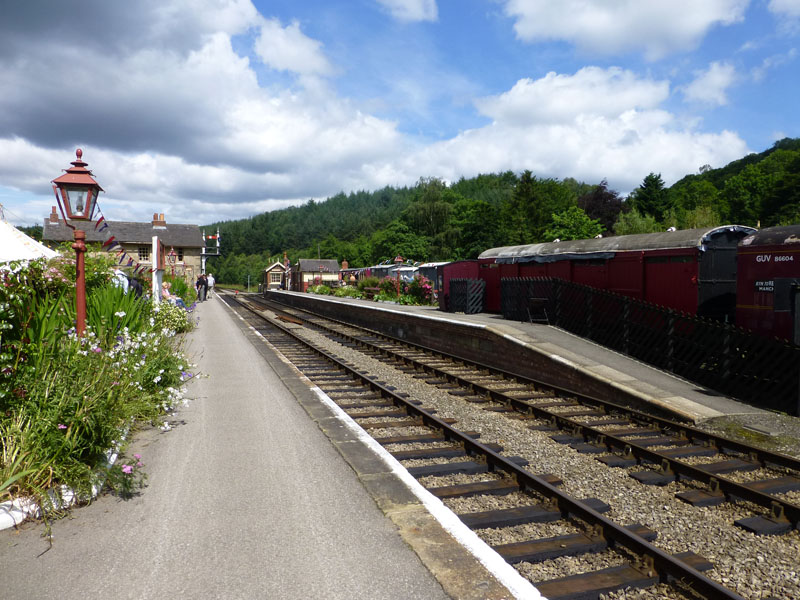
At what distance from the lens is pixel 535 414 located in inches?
327

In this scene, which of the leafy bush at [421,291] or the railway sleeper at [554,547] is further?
the leafy bush at [421,291]

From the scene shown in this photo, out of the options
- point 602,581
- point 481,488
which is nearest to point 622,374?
point 481,488

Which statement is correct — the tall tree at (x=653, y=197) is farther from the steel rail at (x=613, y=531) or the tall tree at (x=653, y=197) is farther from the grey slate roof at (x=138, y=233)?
the steel rail at (x=613, y=531)

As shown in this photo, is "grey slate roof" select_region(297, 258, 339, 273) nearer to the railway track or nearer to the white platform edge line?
the railway track

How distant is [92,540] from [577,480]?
4.48 m

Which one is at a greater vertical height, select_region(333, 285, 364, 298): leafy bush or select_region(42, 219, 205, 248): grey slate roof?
select_region(42, 219, 205, 248): grey slate roof

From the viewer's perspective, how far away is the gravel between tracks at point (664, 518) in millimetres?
3818

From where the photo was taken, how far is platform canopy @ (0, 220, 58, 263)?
28.3 feet

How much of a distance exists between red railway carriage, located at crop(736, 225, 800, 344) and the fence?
784mm

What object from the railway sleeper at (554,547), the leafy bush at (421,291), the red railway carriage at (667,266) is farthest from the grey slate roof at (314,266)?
the railway sleeper at (554,547)

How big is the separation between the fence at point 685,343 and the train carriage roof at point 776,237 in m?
1.80

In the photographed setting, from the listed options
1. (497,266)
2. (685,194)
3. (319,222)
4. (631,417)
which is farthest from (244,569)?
(319,222)

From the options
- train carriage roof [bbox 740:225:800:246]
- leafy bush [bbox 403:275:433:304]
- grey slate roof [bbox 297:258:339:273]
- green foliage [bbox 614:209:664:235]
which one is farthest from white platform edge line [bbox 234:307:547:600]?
grey slate roof [bbox 297:258:339:273]

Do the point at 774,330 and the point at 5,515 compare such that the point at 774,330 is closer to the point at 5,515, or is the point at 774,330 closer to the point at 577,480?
the point at 577,480
